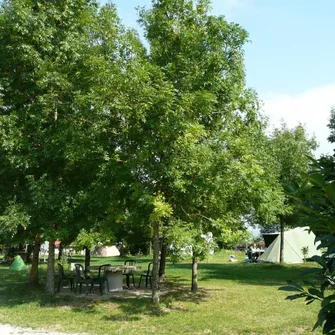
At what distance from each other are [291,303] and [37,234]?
8.04 m

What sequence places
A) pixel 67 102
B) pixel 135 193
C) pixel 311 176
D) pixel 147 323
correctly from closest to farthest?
pixel 311 176 < pixel 147 323 < pixel 135 193 < pixel 67 102

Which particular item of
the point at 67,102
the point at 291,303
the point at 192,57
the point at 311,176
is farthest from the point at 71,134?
the point at 311,176

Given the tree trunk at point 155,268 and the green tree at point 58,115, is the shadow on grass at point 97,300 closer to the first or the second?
the tree trunk at point 155,268

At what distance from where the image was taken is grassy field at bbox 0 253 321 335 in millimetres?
8516

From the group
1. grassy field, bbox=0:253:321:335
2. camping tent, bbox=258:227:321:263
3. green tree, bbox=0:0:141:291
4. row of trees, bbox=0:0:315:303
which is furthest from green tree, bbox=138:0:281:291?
camping tent, bbox=258:227:321:263

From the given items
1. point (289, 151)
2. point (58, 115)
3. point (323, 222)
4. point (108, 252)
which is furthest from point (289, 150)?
A: point (108, 252)

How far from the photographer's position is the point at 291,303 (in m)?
11.4

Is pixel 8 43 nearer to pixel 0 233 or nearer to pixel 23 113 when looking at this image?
pixel 23 113

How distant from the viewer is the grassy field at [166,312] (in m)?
8.52

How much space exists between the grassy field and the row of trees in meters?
1.29

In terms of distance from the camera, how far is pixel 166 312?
10.0 m

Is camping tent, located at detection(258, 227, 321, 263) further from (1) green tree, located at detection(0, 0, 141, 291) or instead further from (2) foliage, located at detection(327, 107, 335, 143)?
(1) green tree, located at detection(0, 0, 141, 291)

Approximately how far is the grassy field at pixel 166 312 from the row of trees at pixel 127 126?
1290mm

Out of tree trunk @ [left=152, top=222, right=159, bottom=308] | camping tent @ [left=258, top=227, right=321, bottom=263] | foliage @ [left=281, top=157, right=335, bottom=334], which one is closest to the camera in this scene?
foliage @ [left=281, top=157, right=335, bottom=334]
